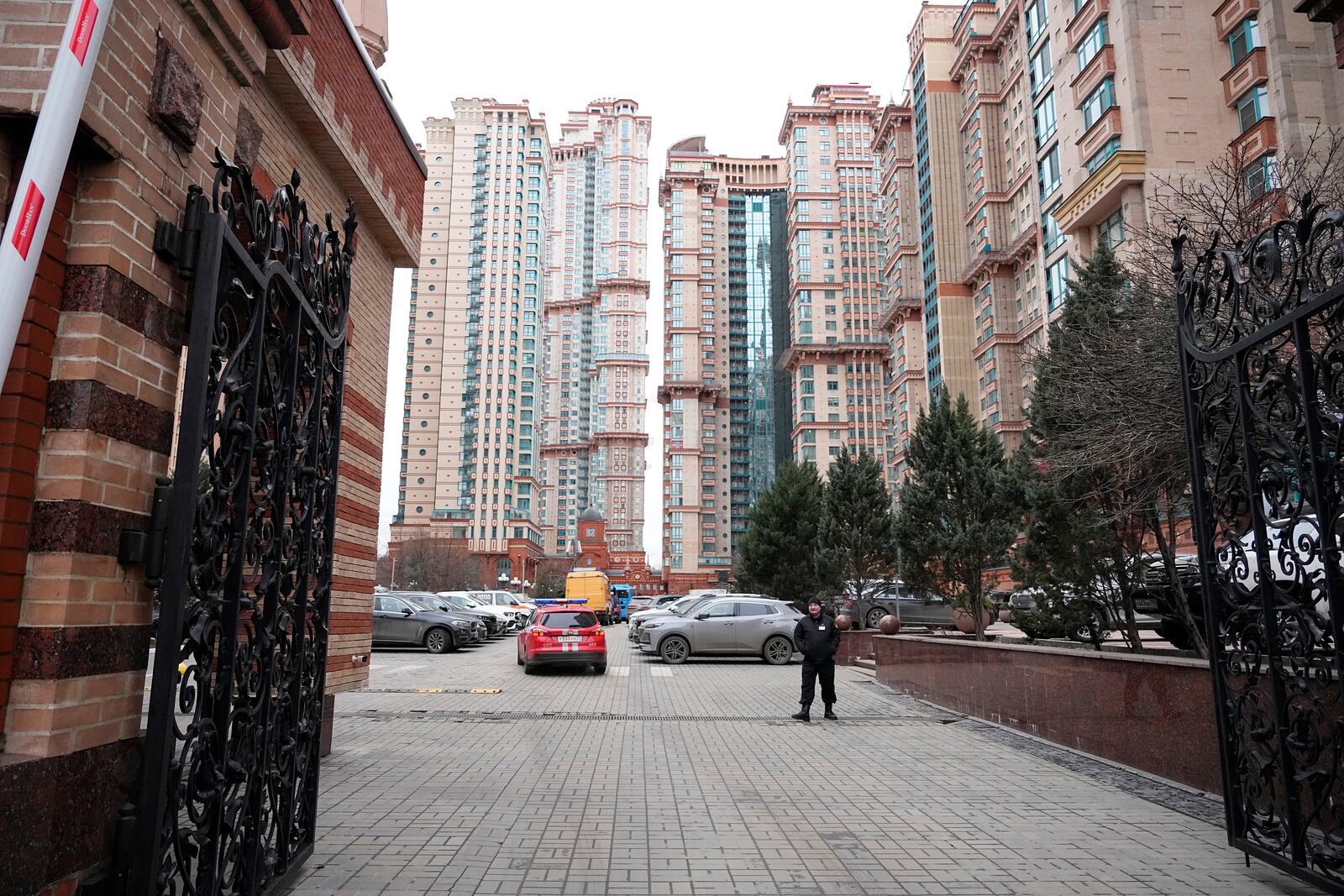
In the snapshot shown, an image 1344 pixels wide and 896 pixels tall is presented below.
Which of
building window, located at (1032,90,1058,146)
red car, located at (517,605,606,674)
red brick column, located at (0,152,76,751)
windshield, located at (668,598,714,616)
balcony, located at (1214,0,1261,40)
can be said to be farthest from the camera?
building window, located at (1032,90,1058,146)

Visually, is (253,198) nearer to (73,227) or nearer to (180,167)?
(180,167)

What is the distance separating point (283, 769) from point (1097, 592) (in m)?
12.6

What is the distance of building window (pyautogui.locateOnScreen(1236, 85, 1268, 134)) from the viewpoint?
3242 cm

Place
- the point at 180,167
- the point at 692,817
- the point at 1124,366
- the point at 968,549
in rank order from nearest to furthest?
the point at 180,167 → the point at 692,817 → the point at 1124,366 → the point at 968,549

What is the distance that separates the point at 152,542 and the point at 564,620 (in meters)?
15.1

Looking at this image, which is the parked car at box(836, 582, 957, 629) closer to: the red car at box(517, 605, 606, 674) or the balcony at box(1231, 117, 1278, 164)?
the red car at box(517, 605, 606, 674)

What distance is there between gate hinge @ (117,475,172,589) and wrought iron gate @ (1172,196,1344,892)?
543 cm

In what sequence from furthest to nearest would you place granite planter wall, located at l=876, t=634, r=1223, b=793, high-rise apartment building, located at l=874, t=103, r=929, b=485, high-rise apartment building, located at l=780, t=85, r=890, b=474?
high-rise apartment building, located at l=780, t=85, r=890, b=474, high-rise apartment building, located at l=874, t=103, r=929, b=485, granite planter wall, located at l=876, t=634, r=1223, b=793

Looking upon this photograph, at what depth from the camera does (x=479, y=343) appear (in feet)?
370

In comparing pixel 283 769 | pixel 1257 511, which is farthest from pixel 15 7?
pixel 1257 511

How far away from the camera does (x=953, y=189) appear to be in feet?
275

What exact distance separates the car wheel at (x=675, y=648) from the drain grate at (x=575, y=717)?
27.1 ft

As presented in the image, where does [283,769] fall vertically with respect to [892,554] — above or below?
below

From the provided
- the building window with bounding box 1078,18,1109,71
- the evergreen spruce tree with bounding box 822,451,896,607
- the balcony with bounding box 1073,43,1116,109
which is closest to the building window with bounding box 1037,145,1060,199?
the building window with bounding box 1078,18,1109,71
